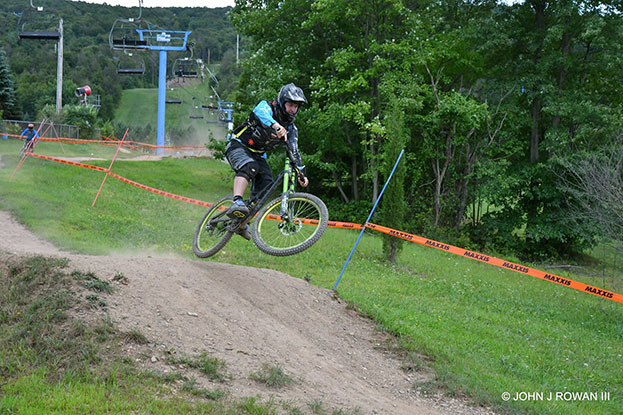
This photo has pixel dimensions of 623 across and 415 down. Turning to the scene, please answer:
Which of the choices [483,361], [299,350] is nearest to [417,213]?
[483,361]

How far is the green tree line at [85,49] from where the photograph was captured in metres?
83.4

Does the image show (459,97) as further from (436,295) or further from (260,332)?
(260,332)

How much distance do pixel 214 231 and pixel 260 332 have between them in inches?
90.7

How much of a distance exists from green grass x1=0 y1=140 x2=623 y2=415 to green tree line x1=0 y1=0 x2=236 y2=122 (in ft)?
199

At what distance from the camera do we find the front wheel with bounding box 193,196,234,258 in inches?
348

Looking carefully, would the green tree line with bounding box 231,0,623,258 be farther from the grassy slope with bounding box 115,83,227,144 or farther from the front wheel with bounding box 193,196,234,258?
the grassy slope with bounding box 115,83,227,144

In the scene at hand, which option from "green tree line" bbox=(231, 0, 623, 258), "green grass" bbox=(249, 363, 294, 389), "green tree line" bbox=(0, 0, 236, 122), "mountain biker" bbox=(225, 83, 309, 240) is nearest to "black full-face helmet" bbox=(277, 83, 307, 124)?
"mountain biker" bbox=(225, 83, 309, 240)

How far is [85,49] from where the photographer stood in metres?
95.1

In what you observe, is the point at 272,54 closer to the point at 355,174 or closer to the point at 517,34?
the point at 355,174

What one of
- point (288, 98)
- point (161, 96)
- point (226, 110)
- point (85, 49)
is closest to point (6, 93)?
point (161, 96)

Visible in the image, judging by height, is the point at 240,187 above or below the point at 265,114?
below

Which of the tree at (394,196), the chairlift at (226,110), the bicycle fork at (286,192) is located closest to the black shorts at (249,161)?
the bicycle fork at (286,192)

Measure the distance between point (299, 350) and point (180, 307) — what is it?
1578 mm

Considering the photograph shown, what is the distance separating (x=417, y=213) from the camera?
25.8m
